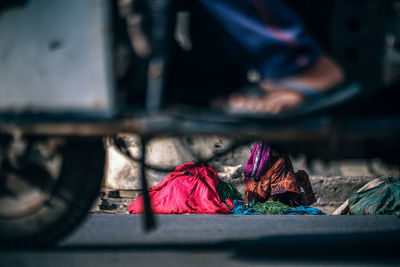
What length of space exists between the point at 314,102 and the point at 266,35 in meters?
0.32

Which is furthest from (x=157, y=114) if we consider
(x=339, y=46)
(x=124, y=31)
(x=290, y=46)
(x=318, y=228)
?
(x=318, y=228)

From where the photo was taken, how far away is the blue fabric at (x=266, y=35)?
1377 millimetres

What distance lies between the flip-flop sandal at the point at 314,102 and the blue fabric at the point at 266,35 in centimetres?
13

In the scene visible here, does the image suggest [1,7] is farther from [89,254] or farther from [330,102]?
[330,102]

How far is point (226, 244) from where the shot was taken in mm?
1946

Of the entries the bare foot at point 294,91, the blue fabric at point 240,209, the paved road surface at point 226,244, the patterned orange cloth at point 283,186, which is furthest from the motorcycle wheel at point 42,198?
the patterned orange cloth at point 283,186

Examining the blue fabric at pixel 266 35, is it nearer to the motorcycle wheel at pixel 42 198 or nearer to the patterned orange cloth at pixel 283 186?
the motorcycle wheel at pixel 42 198

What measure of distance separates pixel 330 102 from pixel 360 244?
1.01 metres

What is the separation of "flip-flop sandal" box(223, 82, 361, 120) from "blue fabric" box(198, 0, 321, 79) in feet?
0.41

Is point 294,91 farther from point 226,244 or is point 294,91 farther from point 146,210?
point 226,244

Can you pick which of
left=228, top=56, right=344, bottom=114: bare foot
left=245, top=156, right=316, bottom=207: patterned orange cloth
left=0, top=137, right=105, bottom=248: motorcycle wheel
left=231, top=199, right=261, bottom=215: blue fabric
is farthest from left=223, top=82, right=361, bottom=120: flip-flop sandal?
left=245, top=156, right=316, bottom=207: patterned orange cloth

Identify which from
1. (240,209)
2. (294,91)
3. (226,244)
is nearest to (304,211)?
(240,209)

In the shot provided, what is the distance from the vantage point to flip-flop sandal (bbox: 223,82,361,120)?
50.8 inches

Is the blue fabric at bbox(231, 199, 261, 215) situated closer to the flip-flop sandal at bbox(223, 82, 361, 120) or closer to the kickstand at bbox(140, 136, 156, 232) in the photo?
the kickstand at bbox(140, 136, 156, 232)
